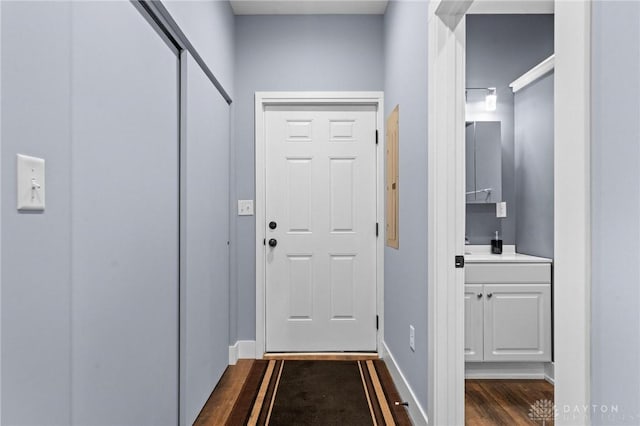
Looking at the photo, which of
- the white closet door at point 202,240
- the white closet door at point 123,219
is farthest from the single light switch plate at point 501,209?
the white closet door at point 123,219

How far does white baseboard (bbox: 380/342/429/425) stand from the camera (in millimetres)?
1987

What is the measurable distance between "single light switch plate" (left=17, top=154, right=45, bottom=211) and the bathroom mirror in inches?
109

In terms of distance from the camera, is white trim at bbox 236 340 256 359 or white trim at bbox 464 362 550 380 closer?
white trim at bbox 464 362 550 380

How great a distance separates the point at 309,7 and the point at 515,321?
2.70 m

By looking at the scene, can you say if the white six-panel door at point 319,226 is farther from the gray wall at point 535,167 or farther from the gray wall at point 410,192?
the gray wall at point 535,167

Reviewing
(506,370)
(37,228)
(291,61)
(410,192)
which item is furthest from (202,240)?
(506,370)

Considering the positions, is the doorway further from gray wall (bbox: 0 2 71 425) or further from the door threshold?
gray wall (bbox: 0 2 71 425)

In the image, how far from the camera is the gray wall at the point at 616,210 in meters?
0.67

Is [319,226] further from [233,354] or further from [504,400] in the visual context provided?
[504,400]

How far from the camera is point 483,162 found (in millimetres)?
3086

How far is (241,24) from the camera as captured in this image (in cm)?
321

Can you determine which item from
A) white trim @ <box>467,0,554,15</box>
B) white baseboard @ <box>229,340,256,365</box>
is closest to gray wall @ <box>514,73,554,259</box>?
white trim @ <box>467,0,554,15</box>

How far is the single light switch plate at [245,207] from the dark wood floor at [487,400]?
46.3 inches

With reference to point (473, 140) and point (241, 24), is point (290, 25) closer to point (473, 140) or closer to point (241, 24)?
point (241, 24)
